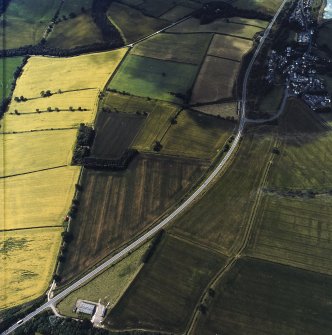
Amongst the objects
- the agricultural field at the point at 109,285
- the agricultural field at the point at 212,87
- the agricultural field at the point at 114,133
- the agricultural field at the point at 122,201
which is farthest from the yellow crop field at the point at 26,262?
the agricultural field at the point at 212,87

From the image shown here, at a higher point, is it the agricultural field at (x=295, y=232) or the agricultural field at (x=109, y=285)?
the agricultural field at (x=295, y=232)

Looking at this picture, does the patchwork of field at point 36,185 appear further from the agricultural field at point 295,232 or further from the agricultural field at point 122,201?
the agricultural field at point 295,232

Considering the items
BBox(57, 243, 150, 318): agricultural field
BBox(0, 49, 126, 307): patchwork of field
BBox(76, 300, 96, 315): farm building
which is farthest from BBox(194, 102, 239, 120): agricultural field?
BBox(76, 300, 96, 315): farm building

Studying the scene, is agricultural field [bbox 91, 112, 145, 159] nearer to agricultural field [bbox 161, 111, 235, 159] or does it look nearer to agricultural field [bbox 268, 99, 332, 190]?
agricultural field [bbox 161, 111, 235, 159]

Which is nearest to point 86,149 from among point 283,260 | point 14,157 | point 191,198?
point 14,157

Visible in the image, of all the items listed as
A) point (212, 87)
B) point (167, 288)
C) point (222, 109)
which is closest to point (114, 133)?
A: point (222, 109)

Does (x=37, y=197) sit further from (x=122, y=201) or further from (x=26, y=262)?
(x=122, y=201)

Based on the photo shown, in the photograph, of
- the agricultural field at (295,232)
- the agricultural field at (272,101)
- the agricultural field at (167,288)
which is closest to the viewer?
the agricultural field at (167,288)
